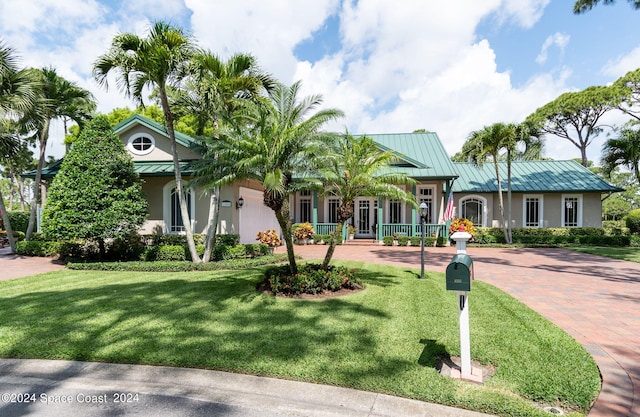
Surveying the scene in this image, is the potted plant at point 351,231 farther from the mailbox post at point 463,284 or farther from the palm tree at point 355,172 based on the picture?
the mailbox post at point 463,284

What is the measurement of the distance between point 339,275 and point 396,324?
248cm

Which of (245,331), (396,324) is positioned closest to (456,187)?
(396,324)

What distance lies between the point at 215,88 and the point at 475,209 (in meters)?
17.9

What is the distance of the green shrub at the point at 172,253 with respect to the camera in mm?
12461

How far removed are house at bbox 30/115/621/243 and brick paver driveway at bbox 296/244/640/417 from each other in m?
4.21

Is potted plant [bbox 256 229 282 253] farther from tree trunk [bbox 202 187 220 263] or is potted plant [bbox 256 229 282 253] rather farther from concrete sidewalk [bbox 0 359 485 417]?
concrete sidewalk [bbox 0 359 485 417]

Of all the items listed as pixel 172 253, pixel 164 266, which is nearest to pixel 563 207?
pixel 172 253

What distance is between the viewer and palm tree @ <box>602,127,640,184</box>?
60.6 ft

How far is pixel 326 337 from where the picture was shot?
4820mm

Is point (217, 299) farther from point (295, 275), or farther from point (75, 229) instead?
point (75, 229)

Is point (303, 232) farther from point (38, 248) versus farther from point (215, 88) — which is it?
point (38, 248)

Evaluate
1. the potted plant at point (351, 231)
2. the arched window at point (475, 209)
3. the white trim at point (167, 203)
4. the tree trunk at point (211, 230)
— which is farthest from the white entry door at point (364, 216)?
the tree trunk at point (211, 230)

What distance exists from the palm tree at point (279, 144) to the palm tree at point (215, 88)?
189cm

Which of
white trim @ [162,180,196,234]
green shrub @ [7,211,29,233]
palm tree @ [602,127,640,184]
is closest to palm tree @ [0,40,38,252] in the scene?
white trim @ [162,180,196,234]
